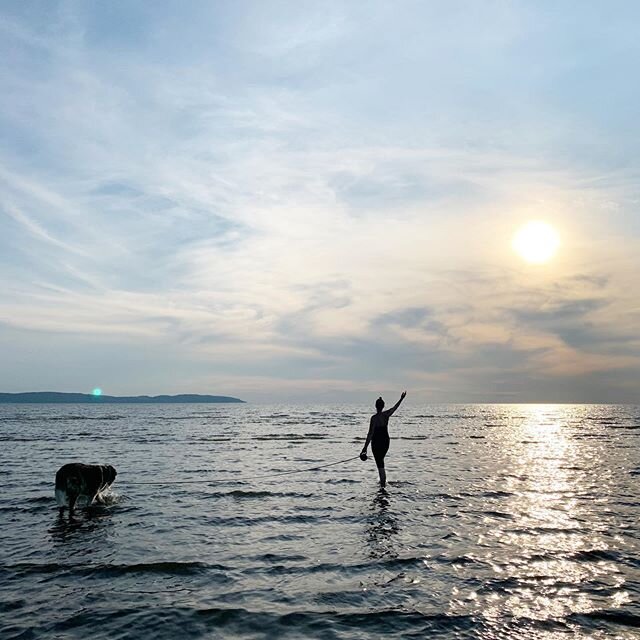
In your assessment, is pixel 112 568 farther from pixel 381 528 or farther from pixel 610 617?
pixel 610 617

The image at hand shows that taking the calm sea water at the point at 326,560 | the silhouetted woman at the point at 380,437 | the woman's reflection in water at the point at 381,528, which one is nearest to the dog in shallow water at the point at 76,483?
the calm sea water at the point at 326,560

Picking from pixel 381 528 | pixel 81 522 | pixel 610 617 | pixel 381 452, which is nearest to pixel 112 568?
pixel 81 522

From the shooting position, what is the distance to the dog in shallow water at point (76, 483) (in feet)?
48.0

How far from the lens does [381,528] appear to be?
13156 millimetres

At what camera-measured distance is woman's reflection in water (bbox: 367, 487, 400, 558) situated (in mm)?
11164

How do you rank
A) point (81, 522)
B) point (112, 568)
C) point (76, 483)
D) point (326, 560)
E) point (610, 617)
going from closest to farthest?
point (610, 617) < point (112, 568) < point (326, 560) < point (81, 522) < point (76, 483)

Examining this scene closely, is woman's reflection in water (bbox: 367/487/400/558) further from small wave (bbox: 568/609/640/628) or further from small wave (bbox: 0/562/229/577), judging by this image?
small wave (bbox: 568/609/640/628)

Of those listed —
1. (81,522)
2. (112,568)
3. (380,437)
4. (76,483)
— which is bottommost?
(81,522)

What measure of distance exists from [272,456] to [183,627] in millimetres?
24483

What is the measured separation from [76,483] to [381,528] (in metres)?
8.65

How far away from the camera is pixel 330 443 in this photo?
41.8m

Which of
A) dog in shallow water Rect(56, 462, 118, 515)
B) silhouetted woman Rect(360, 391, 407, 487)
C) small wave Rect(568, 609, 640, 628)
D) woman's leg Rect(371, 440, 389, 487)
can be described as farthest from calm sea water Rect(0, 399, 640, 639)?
silhouetted woman Rect(360, 391, 407, 487)

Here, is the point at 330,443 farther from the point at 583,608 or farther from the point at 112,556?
the point at 583,608

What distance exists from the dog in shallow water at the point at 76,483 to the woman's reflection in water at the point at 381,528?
317 inches
